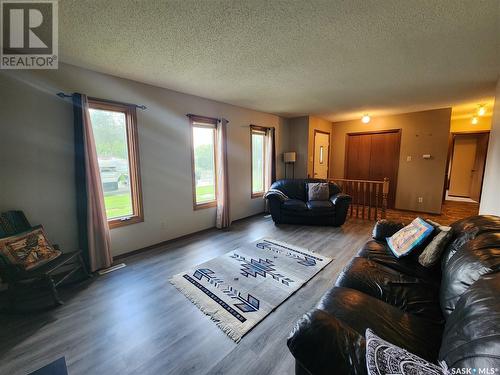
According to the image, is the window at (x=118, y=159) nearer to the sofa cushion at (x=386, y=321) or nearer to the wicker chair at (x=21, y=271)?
the wicker chair at (x=21, y=271)

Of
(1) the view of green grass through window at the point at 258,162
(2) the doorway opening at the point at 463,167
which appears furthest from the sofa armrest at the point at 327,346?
(2) the doorway opening at the point at 463,167

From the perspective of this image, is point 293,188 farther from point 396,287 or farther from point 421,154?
point 396,287

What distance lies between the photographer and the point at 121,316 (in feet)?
6.31

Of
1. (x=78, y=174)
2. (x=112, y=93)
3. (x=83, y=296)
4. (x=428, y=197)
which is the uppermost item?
(x=112, y=93)

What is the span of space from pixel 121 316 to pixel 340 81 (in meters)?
3.84

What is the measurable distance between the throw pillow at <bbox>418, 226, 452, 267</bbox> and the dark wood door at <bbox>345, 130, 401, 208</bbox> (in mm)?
4426

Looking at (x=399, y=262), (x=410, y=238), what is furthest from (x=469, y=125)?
(x=399, y=262)

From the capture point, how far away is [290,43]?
2.06 metres

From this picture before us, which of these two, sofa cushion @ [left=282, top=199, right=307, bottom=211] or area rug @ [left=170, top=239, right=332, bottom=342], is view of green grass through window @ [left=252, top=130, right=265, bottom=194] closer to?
sofa cushion @ [left=282, top=199, right=307, bottom=211]

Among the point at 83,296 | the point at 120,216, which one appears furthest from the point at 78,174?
the point at 83,296

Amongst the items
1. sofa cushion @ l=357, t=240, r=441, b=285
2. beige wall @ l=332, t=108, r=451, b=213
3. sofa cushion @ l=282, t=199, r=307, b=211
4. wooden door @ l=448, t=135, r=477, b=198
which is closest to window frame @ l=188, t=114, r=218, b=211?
sofa cushion @ l=282, t=199, r=307, b=211

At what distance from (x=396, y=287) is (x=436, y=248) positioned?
1.80 ft

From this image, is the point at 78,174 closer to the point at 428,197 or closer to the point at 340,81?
the point at 340,81

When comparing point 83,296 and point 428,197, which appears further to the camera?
point 428,197
